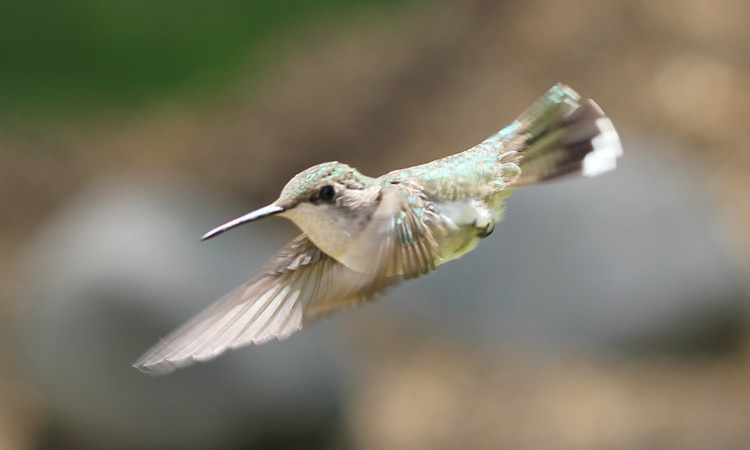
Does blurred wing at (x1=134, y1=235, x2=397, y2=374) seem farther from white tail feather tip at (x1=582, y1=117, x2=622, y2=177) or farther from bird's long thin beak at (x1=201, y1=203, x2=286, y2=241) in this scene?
white tail feather tip at (x1=582, y1=117, x2=622, y2=177)

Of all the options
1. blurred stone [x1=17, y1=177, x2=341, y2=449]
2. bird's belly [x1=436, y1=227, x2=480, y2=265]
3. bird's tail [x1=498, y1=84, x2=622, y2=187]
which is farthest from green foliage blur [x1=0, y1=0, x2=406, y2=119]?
Result: bird's belly [x1=436, y1=227, x2=480, y2=265]

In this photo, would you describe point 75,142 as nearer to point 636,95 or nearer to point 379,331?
point 379,331

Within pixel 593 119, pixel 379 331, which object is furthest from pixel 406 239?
pixel 379 331

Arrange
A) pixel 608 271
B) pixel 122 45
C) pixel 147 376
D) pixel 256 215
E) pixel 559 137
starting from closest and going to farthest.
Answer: pixel 256 215 → pixel 559 137 → pixel 147 376 → pixel 608 271 → pixel 122 45

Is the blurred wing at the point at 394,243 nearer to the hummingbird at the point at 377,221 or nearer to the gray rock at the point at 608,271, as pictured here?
the hummingbird at the point at 377,221

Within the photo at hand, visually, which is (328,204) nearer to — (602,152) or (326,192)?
(326,192)

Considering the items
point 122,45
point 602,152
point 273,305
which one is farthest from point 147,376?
point 602,152

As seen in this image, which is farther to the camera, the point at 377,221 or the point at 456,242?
the point at 456,242

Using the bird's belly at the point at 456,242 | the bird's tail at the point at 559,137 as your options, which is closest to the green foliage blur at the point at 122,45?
the bird's tail at the point at 559,137
